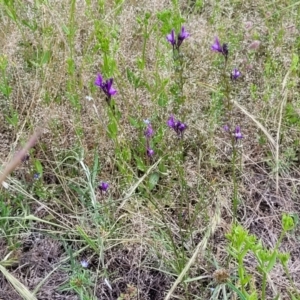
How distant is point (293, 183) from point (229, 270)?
0.44m

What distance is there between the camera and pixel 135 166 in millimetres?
1637

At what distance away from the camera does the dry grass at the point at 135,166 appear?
1335mm

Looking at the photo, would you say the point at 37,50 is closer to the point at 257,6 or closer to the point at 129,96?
the point at 129,96

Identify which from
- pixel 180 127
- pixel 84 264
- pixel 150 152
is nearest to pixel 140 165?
pixel 150 152

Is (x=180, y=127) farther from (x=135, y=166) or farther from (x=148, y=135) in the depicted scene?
(x=135, y=166)

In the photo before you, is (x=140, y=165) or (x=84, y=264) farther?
(x=140, y=165)

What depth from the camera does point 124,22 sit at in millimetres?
2061

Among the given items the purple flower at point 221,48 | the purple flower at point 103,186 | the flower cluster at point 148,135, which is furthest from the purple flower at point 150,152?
the purple flower at point 221,48

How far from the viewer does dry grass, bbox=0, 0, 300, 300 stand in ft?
4.38

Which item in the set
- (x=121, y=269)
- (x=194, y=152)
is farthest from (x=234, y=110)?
(x=121, y=269)

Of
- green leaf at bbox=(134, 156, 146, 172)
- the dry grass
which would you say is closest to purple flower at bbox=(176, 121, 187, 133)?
the dry grass

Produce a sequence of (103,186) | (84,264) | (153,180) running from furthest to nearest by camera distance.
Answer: (153,180)
(103,186)
(84,264)

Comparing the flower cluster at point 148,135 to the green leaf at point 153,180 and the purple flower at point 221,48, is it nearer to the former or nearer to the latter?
the green leaf at point 153,180

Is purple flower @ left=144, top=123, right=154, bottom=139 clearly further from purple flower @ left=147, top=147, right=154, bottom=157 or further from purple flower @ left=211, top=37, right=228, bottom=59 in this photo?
purple flower @ left=211, top=37, right=228, bottom=59
